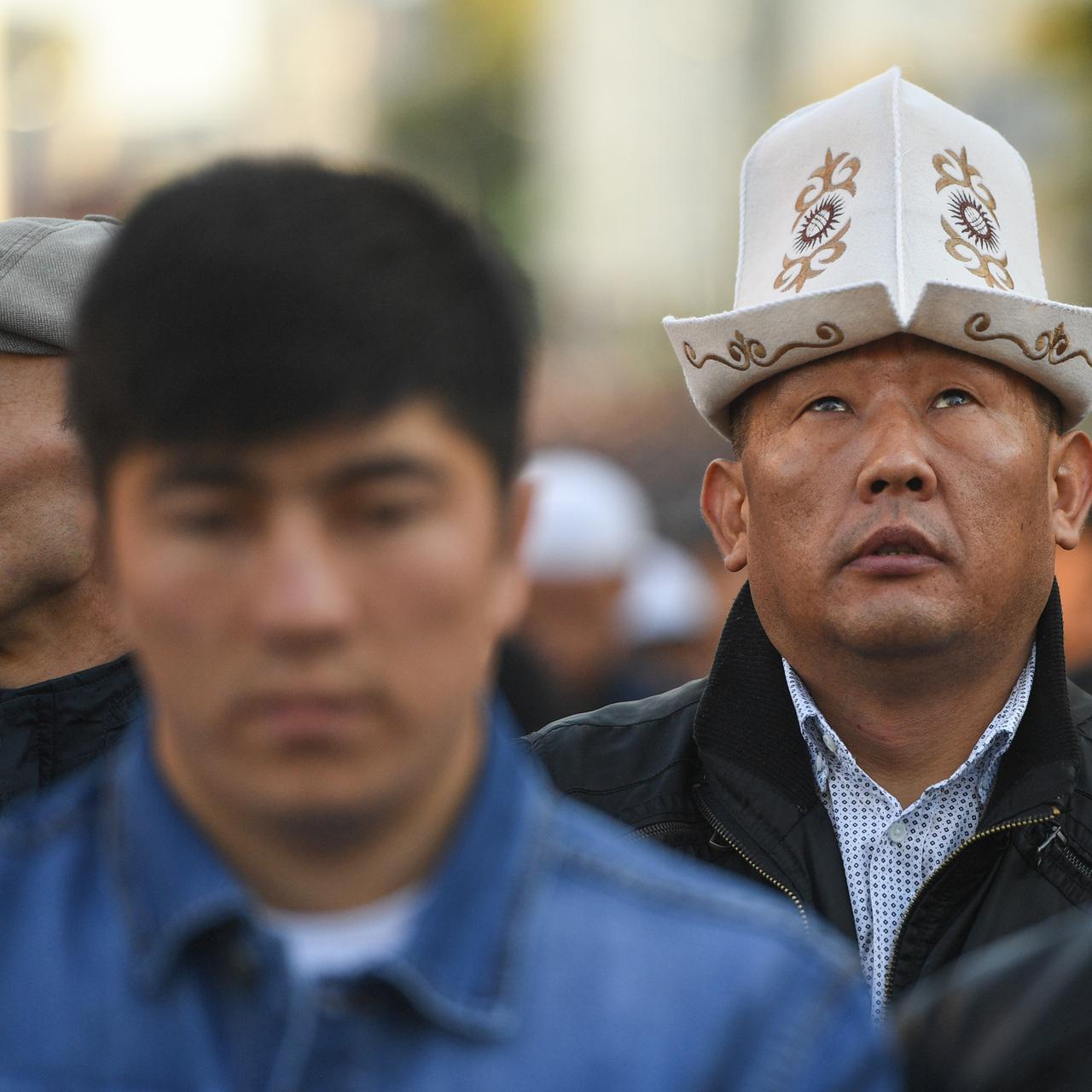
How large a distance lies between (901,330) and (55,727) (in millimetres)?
1486

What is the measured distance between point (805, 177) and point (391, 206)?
175 cm

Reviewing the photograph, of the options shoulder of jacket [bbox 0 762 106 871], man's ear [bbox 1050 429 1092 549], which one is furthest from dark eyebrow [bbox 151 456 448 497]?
man's ear [bbox 1050 429 1092 549]

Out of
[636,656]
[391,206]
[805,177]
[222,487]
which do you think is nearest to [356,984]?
[222,487]

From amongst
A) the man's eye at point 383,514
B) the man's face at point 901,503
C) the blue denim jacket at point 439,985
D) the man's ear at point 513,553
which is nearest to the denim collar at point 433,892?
the blue denim jacket at point 439,985

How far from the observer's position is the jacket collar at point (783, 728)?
2986mm

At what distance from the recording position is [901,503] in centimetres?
302

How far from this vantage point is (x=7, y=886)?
1687mm

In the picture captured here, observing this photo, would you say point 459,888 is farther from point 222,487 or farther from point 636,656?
point 636,656

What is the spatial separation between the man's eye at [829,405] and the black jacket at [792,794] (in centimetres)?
40

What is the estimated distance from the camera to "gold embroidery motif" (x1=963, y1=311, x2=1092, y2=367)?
3.08 meters

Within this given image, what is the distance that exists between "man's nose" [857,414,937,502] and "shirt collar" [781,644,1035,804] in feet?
1.21

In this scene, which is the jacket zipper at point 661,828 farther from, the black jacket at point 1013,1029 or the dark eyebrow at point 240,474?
the dark eyebrow at point 240,474

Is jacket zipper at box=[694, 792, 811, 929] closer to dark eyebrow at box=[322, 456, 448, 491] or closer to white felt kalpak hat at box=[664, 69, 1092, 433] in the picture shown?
white felt kalpak hat at box=[664, 69, 1092, 433]

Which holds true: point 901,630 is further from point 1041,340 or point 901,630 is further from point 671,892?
point 671,892
